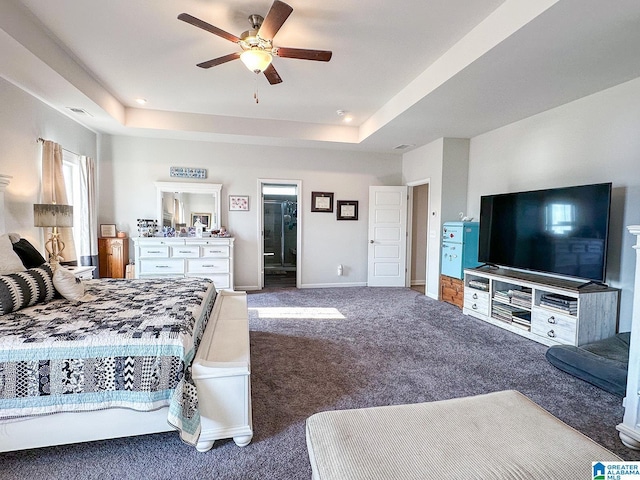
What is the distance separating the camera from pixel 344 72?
129 inches

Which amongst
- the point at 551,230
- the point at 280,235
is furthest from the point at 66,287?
the point at 280,235

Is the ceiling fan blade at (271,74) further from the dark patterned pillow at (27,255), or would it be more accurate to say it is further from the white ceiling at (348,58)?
the dark patterned pillow at (27,255)

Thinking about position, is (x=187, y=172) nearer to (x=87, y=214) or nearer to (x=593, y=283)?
(x=87, y=214)

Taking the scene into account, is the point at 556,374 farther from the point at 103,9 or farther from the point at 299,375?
the point at 103,9

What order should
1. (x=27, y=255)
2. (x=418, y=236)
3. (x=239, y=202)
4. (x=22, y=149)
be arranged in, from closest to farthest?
(x=27, y=255)
(x=22, y=149)
(x=239, y=202)
(x=418, y=236)

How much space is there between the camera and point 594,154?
10.3 feet

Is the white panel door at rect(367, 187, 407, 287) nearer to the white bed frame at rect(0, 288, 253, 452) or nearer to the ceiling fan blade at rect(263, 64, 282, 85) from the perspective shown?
the ceiling fan blade at rect(263, 64, 282, 85)

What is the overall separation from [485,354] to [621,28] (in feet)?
8.79

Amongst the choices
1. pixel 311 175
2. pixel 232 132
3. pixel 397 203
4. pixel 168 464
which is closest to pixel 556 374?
pixel 168 464

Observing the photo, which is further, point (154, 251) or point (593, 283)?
point (154, 251)

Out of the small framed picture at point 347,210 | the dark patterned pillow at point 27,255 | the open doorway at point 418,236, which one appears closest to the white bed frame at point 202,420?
the dark patterned pillow at point 27,255

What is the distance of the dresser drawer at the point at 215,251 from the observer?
16.3ft

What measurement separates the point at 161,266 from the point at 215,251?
83cm

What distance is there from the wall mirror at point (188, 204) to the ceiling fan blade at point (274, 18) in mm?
3375
